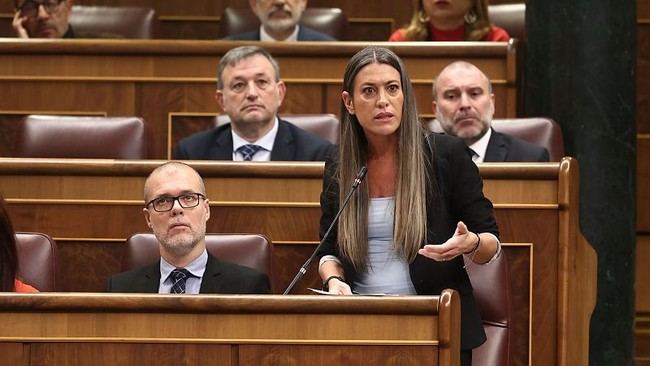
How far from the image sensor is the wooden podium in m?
1.49

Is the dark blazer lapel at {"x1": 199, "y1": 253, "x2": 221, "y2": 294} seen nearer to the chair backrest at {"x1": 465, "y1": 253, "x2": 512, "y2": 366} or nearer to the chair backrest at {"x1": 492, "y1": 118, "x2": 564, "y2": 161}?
the chair backrest at {"x1": 465, "y1": 253, "x2": 512, "y2": 366}

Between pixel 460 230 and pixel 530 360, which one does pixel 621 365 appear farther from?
pixel 460 230

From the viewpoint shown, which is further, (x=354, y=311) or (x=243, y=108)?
(x=243, y=108)

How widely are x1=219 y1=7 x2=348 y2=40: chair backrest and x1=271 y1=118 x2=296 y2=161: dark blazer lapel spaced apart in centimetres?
81

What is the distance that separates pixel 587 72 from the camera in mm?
2443

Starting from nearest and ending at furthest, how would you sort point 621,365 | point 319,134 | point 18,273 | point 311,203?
point 18,273
point 311,203
point 621,365
point 319,134

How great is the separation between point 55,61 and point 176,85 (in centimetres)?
23

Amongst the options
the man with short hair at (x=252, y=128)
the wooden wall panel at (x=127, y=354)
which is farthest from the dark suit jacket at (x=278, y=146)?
the wooden wall panel at (x=127, y=354)

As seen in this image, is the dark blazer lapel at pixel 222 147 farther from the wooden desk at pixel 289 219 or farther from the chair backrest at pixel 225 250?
the chair backrest at pixel 225 250

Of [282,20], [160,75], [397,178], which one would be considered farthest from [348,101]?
[282,20]

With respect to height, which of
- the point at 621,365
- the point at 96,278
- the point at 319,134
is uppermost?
the point at 319,134

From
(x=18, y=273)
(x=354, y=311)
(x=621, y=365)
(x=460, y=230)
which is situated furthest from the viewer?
(x=621, y=365)

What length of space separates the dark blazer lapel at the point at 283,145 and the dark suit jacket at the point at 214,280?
1.65 feet

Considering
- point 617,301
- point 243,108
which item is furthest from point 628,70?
point 243,108
